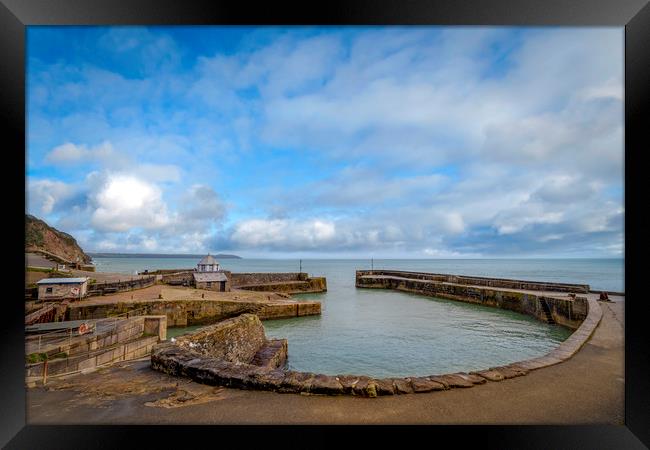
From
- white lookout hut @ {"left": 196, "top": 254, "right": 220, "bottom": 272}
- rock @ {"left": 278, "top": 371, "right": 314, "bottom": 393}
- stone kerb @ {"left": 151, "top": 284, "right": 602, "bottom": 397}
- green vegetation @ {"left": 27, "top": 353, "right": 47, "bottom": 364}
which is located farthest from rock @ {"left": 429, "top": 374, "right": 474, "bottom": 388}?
white lookout hut @ {"left": 196, "top": 254, "right": 220, "bottom": 272}

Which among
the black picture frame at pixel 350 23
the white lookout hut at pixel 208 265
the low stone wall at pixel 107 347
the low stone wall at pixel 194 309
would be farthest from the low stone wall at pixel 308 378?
the white lookout hut at pixel 208 265

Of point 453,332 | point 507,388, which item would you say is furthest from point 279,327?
point 507,388

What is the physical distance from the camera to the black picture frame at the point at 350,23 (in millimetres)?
2924

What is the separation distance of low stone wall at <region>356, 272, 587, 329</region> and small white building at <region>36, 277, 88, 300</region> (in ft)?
82.5

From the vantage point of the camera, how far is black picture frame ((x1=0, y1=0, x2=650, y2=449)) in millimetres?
2924

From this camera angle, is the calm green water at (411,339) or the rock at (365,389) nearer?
the rock at (365,389)

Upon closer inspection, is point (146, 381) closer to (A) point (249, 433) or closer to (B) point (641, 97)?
(A) point (249, 433)

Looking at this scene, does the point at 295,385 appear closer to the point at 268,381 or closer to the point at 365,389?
Result: the point at 268,381

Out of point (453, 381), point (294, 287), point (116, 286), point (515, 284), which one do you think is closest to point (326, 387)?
point (453, 381)

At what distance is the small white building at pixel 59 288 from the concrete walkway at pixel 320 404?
1362 cm

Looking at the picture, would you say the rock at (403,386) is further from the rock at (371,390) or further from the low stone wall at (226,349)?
the low stone wall at (226,349)

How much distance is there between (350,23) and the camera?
312cm

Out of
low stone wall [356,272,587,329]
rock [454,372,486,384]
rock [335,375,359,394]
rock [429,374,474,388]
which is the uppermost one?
rock [335,375,359,394]

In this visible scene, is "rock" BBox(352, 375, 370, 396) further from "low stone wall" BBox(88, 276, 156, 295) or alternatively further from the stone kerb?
"low stone wall" BBox(88, 276, 156, 295)
